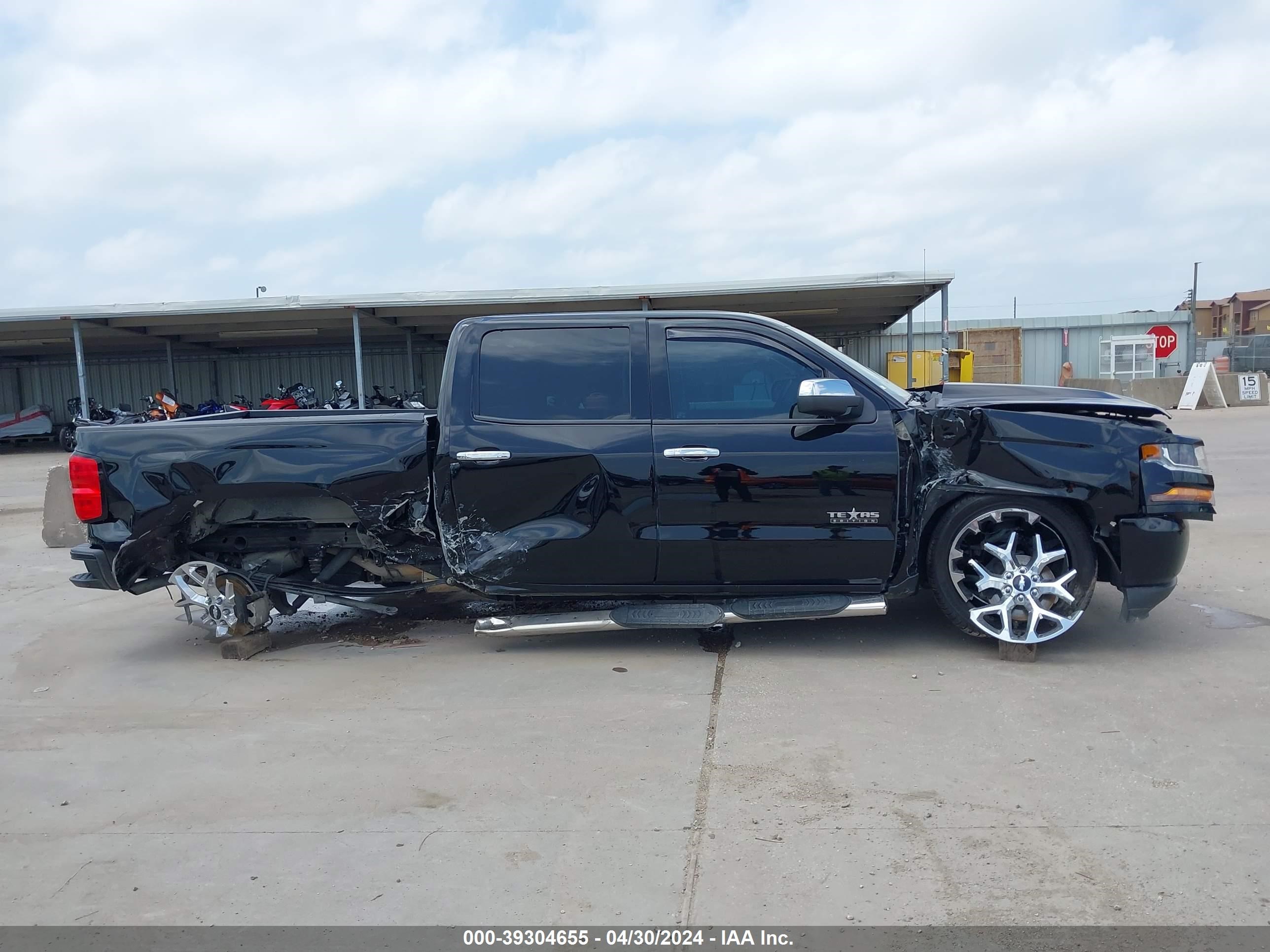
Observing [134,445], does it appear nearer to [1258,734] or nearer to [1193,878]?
[1193,878]

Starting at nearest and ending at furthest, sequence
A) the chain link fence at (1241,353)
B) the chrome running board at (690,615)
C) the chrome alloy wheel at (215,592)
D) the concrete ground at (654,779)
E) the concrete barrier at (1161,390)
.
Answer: the concrete ground at (654,779) < the chrome running board at (690,615) < the chrome alloy wheel at (215,592) < the concrete barrier at (1161,390) < the chain link fence at (1241,353)

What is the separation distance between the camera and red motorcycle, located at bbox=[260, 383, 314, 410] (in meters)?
24.4

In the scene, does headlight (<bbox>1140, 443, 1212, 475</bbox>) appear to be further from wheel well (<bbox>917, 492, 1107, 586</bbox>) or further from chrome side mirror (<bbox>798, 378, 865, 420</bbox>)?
chrome side mirror (<bbox>798, 378, 865, 420</bbox>)

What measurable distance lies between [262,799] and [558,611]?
8.37 ft

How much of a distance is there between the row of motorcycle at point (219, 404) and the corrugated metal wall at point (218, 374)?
116 centimetres

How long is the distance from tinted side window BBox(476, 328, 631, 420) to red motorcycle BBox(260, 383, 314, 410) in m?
20.1

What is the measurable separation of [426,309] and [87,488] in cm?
1696

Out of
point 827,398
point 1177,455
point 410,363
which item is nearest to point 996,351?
point 410,363

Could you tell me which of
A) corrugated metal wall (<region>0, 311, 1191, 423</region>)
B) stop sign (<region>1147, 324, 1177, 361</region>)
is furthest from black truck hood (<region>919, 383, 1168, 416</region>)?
stop sign (<region>1147, 324, 1177, 361</region>)

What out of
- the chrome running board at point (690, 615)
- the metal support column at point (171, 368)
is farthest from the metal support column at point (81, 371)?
the chrome running board at point (690, 615)

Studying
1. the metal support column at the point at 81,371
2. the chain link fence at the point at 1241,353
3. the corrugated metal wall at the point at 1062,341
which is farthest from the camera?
the chain link fence at the point at 1241,353

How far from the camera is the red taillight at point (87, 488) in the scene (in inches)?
211

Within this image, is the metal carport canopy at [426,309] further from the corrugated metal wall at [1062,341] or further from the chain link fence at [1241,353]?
the chain link fence at [1241,353]
